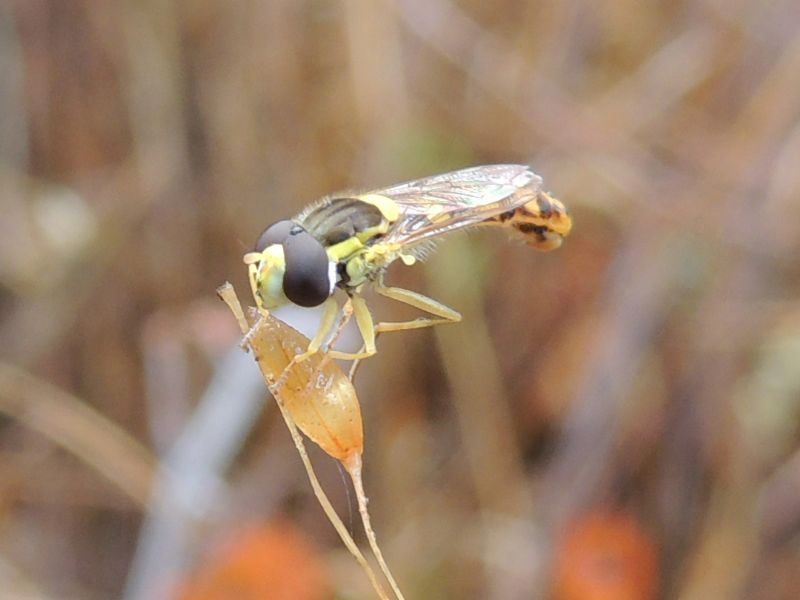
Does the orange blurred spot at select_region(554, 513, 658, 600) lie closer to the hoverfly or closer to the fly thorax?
the hoverfly

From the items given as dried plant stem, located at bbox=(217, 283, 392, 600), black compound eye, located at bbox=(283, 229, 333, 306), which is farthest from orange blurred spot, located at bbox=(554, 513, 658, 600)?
dried plant stem, located at bbox=(217, 283, 392, 600)

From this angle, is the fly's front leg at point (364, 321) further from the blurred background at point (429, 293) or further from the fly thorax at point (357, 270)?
the blurred background at point (429, 293)

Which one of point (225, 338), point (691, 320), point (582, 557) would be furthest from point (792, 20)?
point (225, 338)

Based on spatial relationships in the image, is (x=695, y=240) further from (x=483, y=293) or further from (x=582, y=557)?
(x=582, y=557)

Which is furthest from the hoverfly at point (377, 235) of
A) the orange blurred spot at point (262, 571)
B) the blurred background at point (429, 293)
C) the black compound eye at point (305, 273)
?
the orange blurred spot at point (262, 571)

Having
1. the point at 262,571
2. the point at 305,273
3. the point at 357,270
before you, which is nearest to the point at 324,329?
the point at 305,273

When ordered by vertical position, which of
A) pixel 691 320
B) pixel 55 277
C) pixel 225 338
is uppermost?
pixel 55 277

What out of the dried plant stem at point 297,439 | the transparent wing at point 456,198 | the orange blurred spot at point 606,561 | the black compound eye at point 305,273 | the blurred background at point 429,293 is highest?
the blurred background at point 429,293
